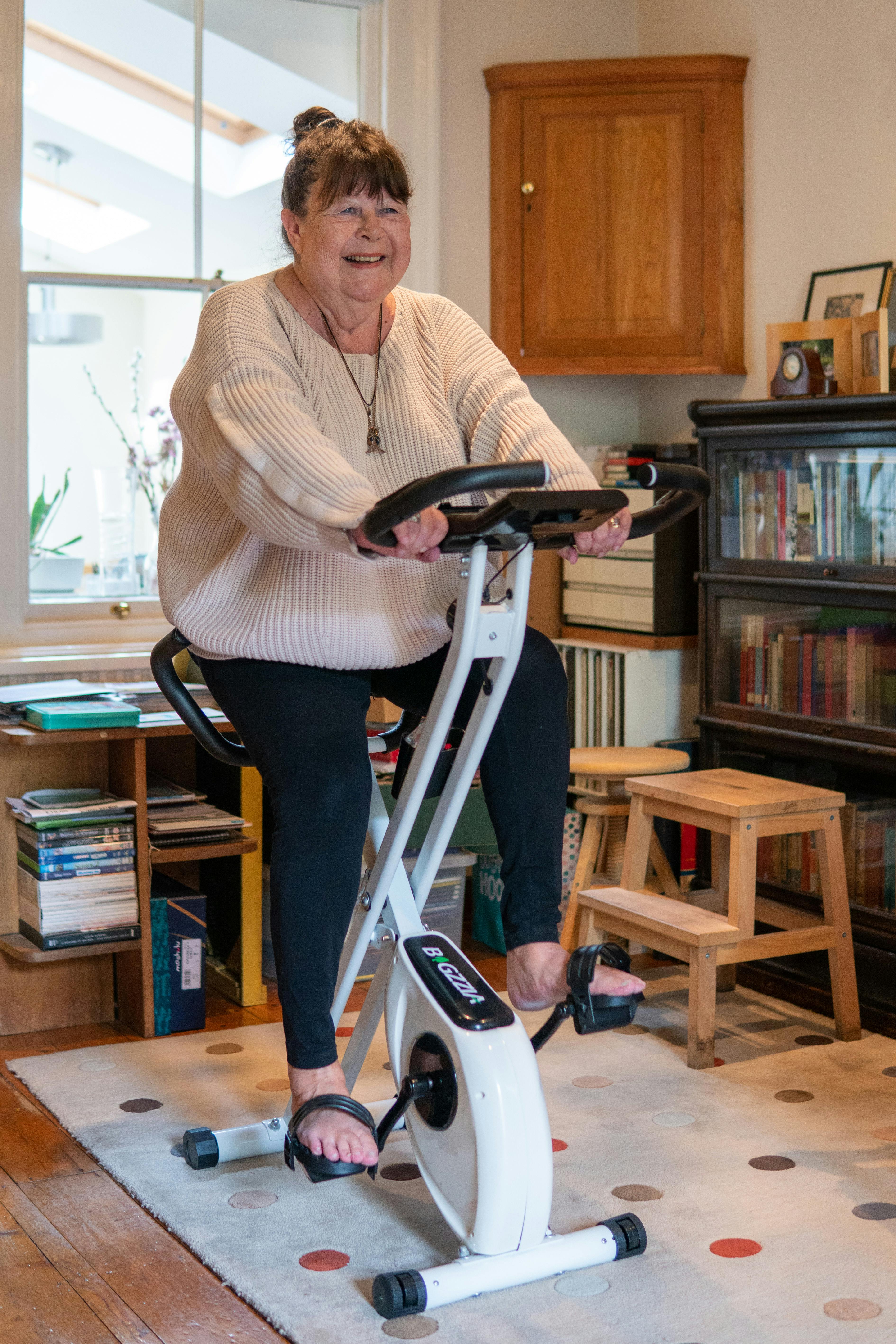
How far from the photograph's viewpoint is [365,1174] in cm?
222

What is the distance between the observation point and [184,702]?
2033mm

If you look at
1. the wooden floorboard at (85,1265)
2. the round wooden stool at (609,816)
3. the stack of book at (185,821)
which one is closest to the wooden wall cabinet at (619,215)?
the round wooden stool at (609,816)

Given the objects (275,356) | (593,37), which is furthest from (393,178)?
(593,37)

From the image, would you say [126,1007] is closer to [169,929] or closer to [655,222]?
[169,929]

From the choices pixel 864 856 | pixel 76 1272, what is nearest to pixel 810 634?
pixel 864 856

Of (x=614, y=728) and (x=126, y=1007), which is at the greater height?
(x=614, y=728)

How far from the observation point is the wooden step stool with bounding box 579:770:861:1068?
2672mm

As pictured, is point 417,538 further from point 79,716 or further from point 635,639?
point 635,639

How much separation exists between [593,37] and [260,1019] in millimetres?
2656

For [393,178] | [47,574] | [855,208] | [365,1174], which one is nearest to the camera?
[393,178]

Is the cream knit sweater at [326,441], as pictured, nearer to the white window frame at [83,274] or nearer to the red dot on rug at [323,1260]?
the red dot on rug at [323,1260]

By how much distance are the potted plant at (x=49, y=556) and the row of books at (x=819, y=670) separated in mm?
1590

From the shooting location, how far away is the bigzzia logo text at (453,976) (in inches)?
72.3

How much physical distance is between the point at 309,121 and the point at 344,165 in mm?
165
